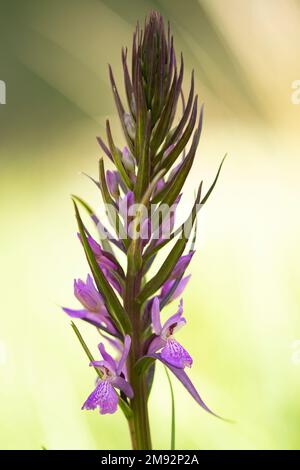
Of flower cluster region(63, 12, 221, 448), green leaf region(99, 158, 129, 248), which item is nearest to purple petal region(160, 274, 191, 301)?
flower cluster region(63, 12, 221, 448)

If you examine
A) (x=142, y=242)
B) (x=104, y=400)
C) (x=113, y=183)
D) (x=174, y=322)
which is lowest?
(x=104, y=400)

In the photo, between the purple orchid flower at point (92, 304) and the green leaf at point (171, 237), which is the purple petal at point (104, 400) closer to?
the purple orchid flower at point (92, 304)

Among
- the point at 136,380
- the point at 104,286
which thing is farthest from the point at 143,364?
the point at 104,286

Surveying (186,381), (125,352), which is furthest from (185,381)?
(125,352)

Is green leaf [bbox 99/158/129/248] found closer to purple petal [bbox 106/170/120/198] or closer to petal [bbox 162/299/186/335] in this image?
purple petal [bbox 106/170/120/198]

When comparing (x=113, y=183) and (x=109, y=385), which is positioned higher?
(x=113, y=183)

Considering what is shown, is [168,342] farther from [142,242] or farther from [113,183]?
[113,183]
